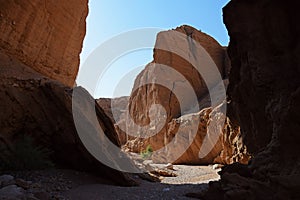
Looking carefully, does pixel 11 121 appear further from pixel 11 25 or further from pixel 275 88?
pixel 275 88

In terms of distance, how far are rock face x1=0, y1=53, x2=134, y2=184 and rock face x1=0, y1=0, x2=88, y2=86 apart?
1809mm

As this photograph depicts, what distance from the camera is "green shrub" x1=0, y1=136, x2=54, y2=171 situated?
664 centimetres

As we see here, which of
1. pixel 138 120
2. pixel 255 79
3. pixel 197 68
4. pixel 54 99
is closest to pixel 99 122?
pixel 54 99

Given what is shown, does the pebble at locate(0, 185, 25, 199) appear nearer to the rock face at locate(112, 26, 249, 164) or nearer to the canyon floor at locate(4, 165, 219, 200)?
the canyon floor at locate(4, 165, 219, 200)

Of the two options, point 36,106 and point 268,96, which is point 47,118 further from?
point 268,96

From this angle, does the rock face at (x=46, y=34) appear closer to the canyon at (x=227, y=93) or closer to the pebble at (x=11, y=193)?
the canyon at (x=227, y=93)

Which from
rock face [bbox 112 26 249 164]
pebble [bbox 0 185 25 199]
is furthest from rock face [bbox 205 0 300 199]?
rock face [bbox 112 26 249 164]

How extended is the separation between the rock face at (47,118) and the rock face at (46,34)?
1.81 metres

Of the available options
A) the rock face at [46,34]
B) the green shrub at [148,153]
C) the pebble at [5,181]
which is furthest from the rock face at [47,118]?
the green shrub at [148,153]

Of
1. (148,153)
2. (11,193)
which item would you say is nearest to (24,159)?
(11,193)

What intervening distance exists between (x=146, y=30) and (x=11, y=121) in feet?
85.9

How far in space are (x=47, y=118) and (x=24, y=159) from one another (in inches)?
64.9

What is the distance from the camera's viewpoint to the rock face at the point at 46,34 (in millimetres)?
9516

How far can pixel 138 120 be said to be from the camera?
3553 cm
